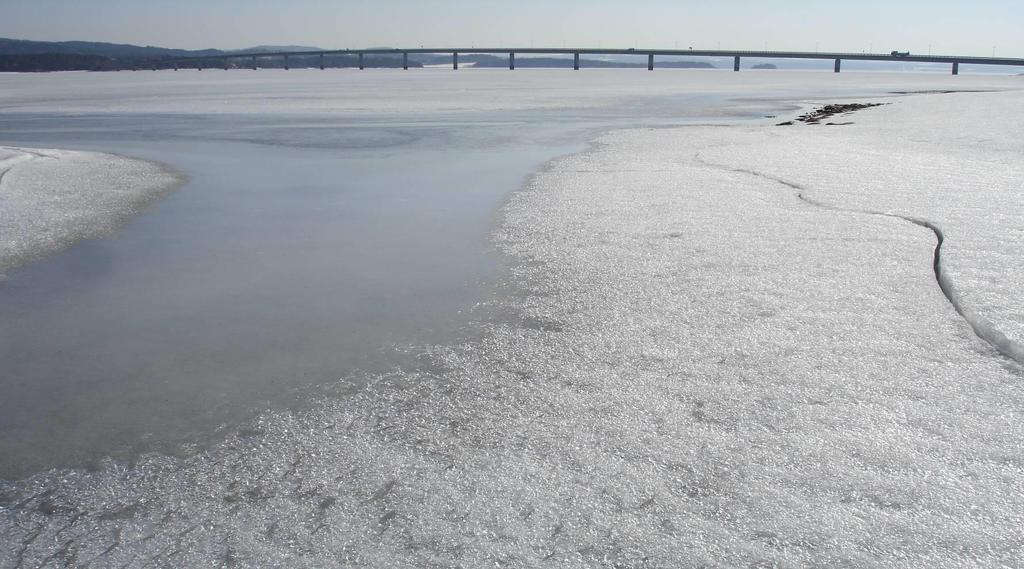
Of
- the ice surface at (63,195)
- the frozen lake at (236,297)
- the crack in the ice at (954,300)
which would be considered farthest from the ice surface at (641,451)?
the ice surface at (63,195)

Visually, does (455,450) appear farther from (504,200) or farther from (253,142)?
(253,142)

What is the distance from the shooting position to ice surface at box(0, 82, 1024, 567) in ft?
4.81

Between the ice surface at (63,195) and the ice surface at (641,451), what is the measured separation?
8.68 feet

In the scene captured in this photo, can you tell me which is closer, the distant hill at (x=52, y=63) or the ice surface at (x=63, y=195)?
the ice surface at (x=63, y=195)

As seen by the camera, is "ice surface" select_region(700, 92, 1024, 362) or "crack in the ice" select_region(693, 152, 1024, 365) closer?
"crack in the ice" select_region(693, 152, 1024, 365)

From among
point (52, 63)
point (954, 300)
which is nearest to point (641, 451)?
point (954, 300)

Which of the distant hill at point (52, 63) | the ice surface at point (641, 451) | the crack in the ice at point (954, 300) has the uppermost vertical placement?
the distant hill at point (52, 63)

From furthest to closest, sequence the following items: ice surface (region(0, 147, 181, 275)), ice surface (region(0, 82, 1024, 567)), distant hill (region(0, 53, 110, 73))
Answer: distant hill (region(0, 53, 110, 73)), ice surface (region(0, 147, 181, 275)), ice surface (region(0, 82, 1024, 567))

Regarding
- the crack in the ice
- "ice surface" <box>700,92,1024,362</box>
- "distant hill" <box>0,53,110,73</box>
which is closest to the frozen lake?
the crack in the ice

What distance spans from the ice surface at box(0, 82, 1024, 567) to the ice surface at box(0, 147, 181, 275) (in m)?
2.65

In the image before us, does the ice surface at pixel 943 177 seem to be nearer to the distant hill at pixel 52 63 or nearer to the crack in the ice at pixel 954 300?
the crack in the ice at pixel 954 300

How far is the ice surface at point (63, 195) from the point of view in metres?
4.16

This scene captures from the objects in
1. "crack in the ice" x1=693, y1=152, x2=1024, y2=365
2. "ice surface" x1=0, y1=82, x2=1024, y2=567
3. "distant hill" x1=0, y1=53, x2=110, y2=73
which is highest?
"distant hill" x1=0, y1=53, x2=110, y2=73

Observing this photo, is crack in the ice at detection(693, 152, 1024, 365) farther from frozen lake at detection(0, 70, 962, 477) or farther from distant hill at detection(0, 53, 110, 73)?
distant hill at detection(0, 53, 110, 73)
